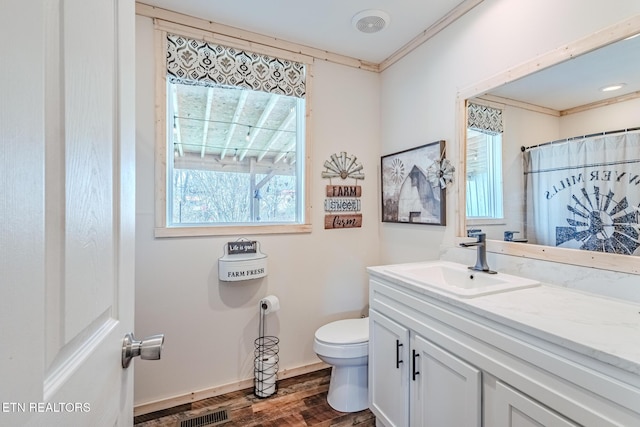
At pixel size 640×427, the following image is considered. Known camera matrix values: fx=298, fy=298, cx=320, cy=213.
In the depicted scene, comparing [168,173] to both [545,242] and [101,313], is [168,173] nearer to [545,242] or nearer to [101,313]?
[101,313]

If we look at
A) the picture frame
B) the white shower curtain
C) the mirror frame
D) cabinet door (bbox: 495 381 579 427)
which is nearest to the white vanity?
cabinet door (bbox: 495 381 579 427)

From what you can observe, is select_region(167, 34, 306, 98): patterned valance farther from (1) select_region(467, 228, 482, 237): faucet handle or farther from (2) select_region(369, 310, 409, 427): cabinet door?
(2) select_region(369, 310, 409, 427): cabinet door

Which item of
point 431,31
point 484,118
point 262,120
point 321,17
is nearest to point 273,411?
point 262,120

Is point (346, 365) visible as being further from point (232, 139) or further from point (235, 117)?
point (235, 117)

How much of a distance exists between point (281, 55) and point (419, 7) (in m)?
0.99

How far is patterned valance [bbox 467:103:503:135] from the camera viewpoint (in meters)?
1.70

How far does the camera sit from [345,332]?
2.00 metres

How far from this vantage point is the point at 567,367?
84 centimetres

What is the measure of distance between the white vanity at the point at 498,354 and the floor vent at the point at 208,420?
910mm

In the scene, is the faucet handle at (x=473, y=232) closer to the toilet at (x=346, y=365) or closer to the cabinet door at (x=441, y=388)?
the cabinet door at (x=441, y=388)

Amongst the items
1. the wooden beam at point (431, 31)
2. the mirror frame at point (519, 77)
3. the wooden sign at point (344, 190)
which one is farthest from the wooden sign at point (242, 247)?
the wooden beam at point (431, 31)

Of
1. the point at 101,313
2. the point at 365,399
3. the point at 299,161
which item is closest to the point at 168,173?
the point at 299,161

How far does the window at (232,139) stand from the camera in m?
2.02

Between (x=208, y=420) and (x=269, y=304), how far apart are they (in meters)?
0.75
